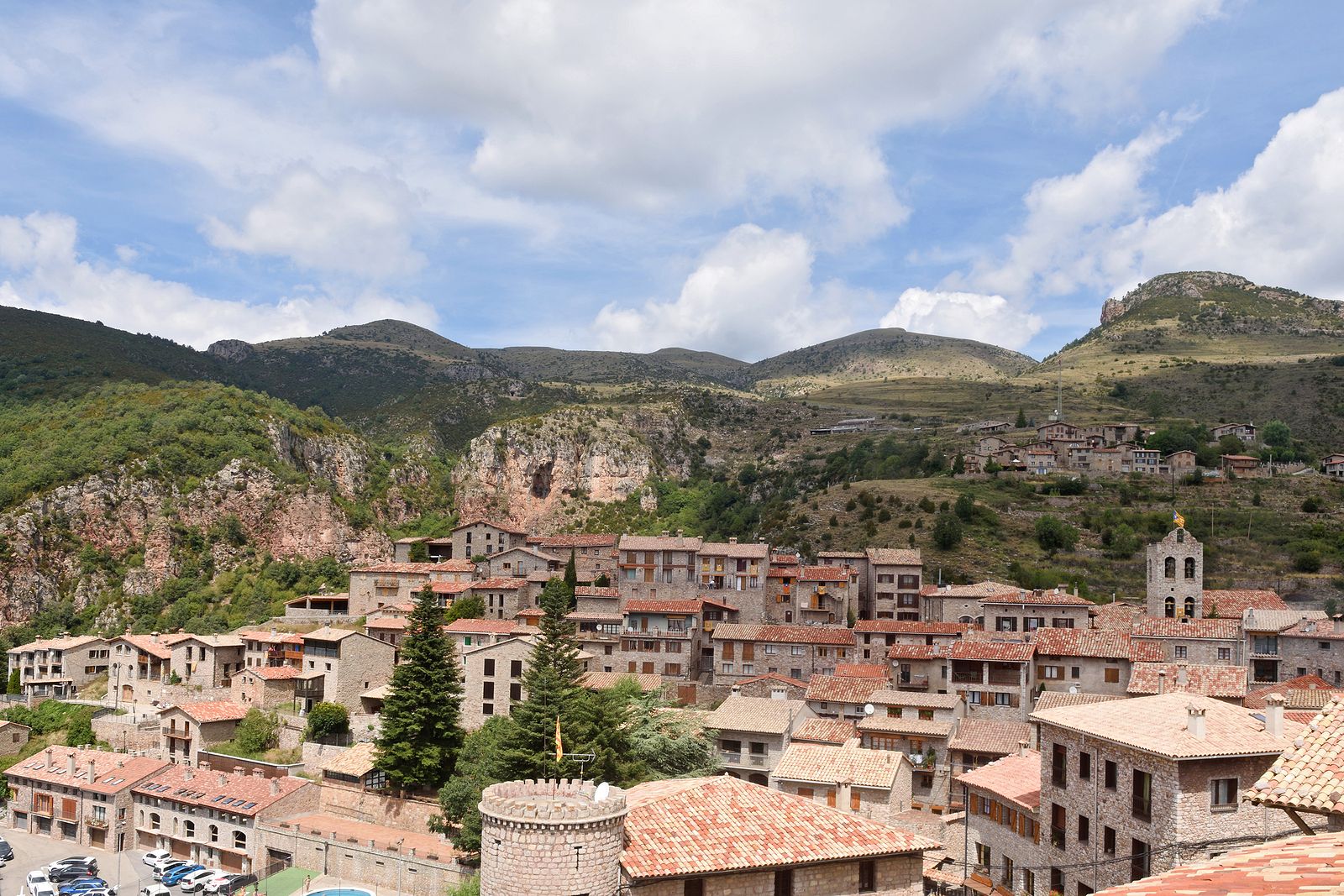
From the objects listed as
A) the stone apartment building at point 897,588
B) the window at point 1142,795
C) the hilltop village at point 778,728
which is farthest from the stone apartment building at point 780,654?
the window at point 1142,795

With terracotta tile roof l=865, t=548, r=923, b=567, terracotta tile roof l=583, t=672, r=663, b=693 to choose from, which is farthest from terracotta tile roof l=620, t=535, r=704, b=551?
terracotta tile roof l=865, t=548, r=923, b=567

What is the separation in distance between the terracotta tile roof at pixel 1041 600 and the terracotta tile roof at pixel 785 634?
29.1ft

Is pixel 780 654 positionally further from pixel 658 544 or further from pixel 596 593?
pixel 596 593

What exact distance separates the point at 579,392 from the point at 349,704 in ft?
357

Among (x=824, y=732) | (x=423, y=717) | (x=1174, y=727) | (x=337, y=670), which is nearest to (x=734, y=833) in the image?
(x=1174, y=727)

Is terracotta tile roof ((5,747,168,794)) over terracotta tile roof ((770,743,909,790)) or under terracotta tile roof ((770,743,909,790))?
under

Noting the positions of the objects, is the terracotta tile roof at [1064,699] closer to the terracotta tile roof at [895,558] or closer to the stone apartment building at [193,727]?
the terracotta tile roof at [895,558]

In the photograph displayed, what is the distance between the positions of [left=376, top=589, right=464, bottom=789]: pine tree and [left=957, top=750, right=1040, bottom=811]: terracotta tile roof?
968 inches

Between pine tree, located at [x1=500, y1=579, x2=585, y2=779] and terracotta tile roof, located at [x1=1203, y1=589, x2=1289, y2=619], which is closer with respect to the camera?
pine tree, located at [x1=500, y1=579, x2=585, y2=779]

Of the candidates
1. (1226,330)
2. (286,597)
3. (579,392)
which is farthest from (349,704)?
(1226,330)

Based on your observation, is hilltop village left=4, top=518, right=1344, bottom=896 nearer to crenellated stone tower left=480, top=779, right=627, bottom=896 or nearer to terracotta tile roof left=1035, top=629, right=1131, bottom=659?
crenellated stone tower left=480, top=779, right=627, bottom=896

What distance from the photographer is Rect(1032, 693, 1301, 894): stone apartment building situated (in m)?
22.6

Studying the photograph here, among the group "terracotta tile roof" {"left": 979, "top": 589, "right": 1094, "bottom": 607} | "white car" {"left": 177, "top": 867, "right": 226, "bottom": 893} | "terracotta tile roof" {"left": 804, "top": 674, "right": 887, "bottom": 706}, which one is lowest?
"white car" {"left": 177, "top": 867, "right": 226, "bottom": 893}

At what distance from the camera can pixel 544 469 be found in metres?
126
